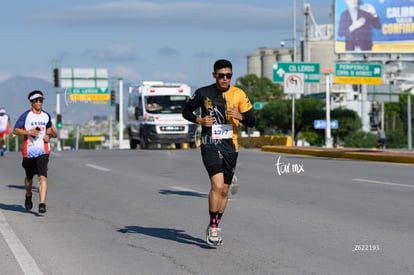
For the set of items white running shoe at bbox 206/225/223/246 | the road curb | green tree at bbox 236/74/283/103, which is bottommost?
white running shoe at bbox 206/225/223/246

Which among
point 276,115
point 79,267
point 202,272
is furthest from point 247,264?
point 276,115

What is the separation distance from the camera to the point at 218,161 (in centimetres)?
920

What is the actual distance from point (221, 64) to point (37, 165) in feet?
15.3

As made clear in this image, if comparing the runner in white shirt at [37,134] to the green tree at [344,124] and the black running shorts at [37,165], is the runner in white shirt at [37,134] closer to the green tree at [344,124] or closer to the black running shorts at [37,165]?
the black running shorts at [37,165]

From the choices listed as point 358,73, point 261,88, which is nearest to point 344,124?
point 261,88

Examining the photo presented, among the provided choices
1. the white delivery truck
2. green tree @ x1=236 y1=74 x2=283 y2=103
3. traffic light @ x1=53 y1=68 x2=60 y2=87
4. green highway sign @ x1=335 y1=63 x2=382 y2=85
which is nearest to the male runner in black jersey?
the white delivery truck

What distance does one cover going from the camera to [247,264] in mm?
8328

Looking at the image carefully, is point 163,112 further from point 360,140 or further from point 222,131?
point 360,140

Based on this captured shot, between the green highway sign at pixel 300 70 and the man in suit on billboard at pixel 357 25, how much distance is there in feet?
13.3

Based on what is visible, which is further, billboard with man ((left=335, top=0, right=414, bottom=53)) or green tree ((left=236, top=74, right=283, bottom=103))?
green tree ((left=236, top=74, right=283, bottom=103))

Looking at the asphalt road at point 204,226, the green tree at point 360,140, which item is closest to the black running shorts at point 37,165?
the asphalt road at point 204,226

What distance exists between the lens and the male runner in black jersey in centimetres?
917

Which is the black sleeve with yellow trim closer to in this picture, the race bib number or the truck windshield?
the race bib number

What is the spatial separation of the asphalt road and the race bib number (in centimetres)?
115
